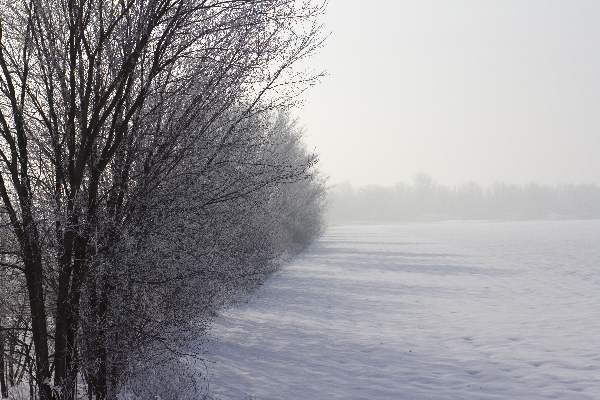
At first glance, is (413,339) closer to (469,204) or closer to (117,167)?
(117,167)

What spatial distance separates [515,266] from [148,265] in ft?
67.3

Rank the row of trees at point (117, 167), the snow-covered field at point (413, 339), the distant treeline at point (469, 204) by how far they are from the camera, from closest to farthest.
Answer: the row of trees at point (117, 167) → the snow-covered field at point (413, 339) → the distant treeline at point (469, 204)

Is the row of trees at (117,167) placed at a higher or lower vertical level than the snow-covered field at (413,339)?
higher

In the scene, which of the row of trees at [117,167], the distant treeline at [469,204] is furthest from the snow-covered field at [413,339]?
the distant treeline at [469,204]

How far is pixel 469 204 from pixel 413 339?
498 ft

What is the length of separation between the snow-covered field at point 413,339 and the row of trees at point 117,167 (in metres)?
2.10

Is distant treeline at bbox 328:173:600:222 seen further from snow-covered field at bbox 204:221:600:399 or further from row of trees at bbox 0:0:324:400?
row of trees at bbox 0:0:324:400

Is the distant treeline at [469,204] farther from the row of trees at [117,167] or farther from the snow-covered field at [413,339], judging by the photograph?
the row of trees at [117,167]

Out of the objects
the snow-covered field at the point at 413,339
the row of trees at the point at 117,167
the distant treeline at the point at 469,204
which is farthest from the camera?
the distant treeline at the point at 469,204

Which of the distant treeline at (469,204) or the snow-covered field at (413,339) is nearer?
the snow-covered field at (413,339)

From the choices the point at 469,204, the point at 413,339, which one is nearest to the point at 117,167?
the point at 413,339

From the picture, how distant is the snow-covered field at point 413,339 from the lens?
22.9 feet

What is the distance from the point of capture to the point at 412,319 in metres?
11.6

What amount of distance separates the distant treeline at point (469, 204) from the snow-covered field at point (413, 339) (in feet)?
391
